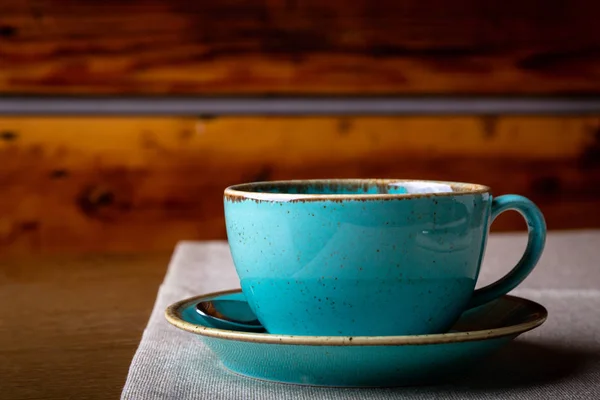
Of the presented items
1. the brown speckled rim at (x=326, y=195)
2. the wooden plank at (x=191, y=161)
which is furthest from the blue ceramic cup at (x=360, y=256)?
the wooden plank at (x=191, y=161)

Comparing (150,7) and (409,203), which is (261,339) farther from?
(150,7)

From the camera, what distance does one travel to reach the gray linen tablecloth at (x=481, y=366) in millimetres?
365

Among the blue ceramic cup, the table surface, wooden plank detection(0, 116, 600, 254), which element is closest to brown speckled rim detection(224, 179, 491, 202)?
the blue ceramic cup

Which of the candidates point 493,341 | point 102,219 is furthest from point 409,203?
point 102,219

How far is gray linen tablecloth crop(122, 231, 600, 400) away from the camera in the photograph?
0.36 m

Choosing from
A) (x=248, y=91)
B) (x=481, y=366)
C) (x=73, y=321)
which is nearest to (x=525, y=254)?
(x=481, y=366)

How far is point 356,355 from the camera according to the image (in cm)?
35

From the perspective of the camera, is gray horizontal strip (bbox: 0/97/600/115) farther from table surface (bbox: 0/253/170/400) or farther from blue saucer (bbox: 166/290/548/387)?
blue saucer (bbox: 166/290/548/387)

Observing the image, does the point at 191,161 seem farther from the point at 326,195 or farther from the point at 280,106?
the point at 326,195

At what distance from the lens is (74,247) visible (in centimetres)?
155

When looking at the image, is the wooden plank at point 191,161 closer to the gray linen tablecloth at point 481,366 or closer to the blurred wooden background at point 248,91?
the blurred wooden background at point 248,91

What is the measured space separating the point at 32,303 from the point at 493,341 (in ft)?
1.36

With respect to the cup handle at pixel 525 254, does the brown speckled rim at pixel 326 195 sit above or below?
above

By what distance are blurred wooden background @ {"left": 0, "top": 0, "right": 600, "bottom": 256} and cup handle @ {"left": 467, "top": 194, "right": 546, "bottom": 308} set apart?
109cm
